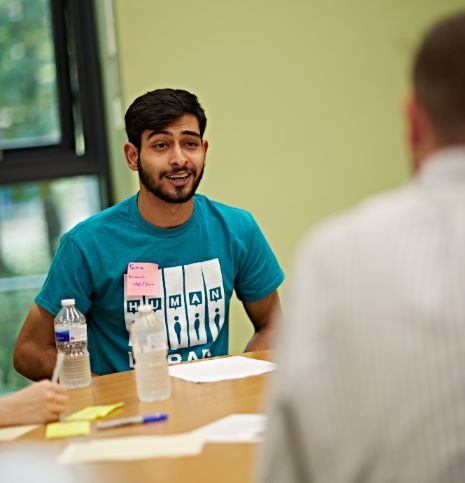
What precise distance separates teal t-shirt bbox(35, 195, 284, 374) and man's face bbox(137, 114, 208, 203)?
0.10 meters

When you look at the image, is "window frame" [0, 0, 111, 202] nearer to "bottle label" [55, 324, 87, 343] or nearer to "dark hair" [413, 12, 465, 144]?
"bottle label" [55, 324, 87, 343]

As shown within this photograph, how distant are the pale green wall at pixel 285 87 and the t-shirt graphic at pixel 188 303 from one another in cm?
109

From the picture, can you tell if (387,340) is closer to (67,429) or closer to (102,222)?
(67,429)

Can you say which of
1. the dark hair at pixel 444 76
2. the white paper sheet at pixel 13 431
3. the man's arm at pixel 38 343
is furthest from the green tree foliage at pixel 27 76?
the dark hair at pixel 444 76

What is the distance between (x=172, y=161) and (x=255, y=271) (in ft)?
1.59

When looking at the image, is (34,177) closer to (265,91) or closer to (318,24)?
(265,91)

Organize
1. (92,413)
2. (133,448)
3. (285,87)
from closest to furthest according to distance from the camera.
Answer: (133,448), (92,413), (285,87)

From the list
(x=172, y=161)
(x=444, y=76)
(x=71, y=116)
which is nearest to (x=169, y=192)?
(x=172, y=161)

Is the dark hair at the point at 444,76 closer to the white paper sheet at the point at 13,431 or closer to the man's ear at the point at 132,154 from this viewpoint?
the white paper sheet at the point at 13,431

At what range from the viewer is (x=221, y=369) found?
2291 millimetres

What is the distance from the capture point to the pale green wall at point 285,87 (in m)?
3.76

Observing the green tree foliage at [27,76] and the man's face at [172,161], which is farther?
the green tree foliage at [27,76]

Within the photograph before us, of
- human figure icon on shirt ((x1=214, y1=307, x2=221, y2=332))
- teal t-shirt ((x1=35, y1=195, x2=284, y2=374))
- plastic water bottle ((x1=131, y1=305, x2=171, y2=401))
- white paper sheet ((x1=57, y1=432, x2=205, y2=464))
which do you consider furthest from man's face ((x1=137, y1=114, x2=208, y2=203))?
white paper sheet ((x1=57, y1=432, x2=205, y2=464))

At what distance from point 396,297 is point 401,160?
3099 millimetres
